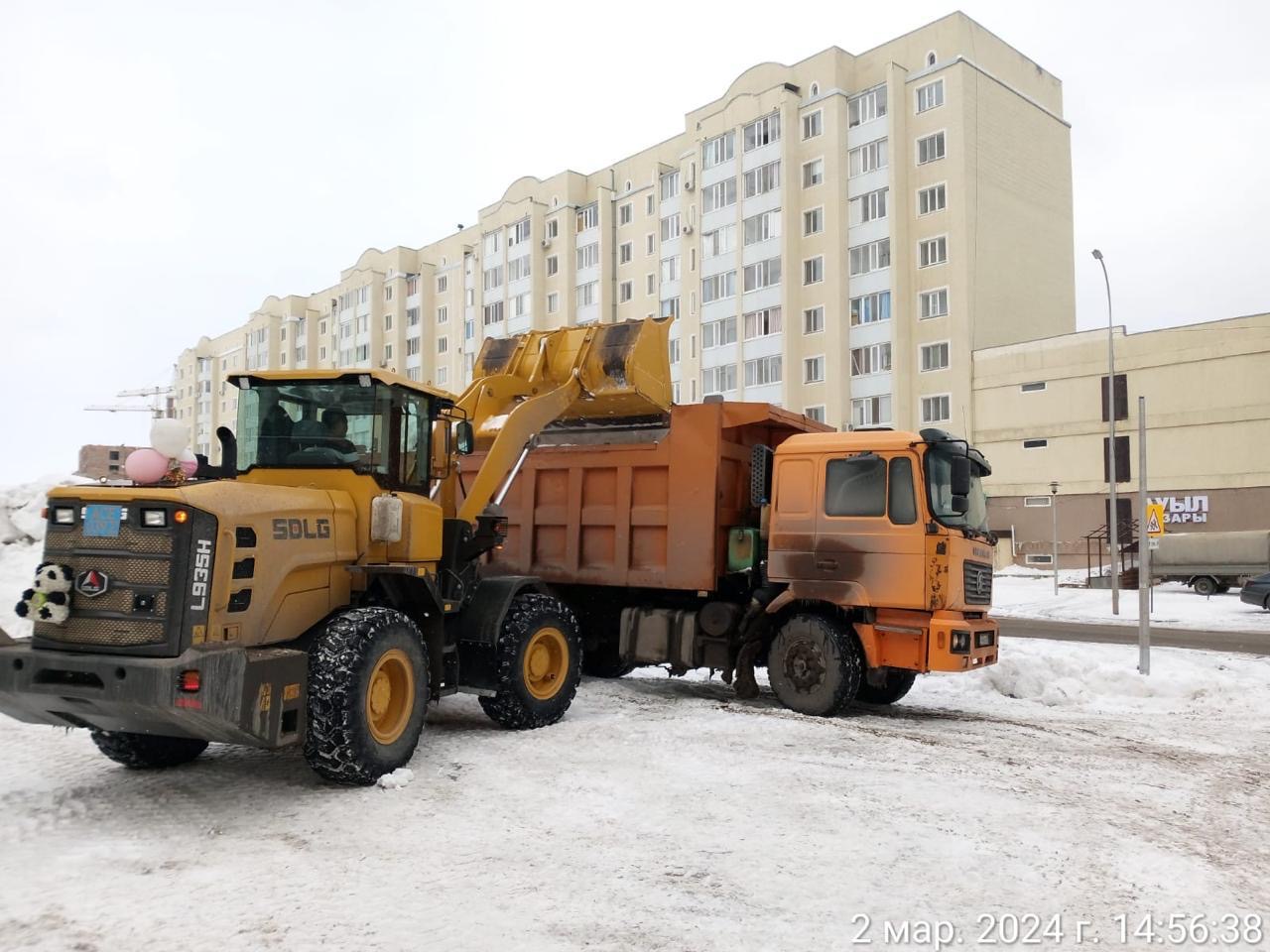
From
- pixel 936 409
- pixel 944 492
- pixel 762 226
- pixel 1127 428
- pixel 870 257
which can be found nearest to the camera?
pixel 944 492

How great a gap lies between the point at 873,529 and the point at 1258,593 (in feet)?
74.6

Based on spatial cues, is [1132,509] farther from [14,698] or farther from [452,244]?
[452,244]

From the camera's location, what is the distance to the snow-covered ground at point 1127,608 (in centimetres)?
2419

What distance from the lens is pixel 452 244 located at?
7325 centimetres

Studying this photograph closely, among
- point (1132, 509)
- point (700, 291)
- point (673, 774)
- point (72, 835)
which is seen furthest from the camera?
point (700, 291)

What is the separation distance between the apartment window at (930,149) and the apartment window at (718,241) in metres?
9.86

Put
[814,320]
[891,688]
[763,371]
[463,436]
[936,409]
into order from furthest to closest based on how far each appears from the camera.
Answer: [763,371] → [814,320] → [936,409] → [891,688] → [463,436]

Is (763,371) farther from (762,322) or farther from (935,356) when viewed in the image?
(935,356)

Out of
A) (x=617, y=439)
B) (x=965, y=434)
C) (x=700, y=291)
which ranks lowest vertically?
(x=617, y=439)

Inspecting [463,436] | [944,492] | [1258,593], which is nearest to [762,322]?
[1258,593]

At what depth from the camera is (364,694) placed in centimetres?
645

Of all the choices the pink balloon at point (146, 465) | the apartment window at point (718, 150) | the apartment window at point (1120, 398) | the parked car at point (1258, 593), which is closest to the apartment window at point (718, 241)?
the apartment window at point (718, 150)

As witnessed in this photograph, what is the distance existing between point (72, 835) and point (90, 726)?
83cm

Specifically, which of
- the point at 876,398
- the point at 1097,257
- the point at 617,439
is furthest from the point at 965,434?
the point at 617,439
